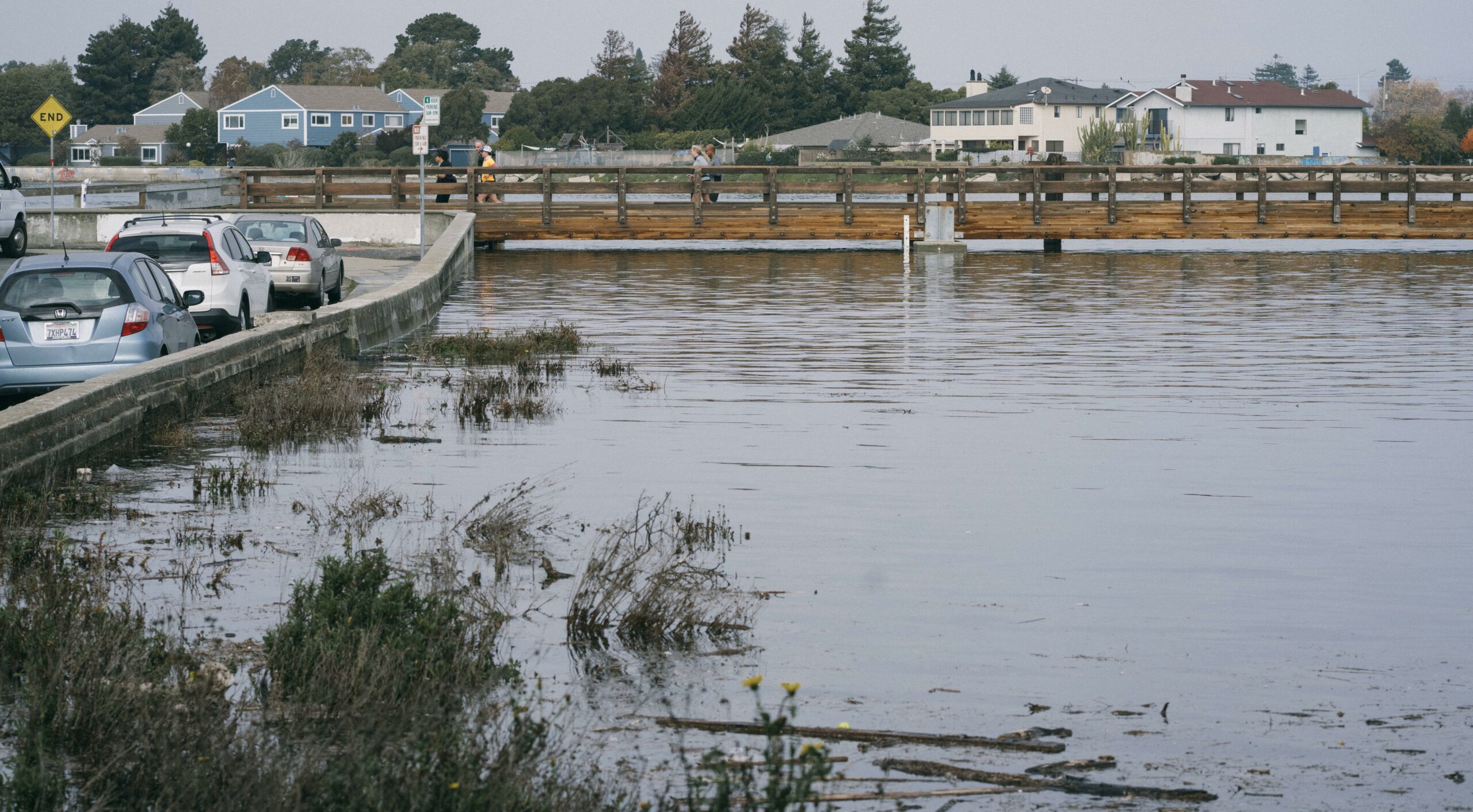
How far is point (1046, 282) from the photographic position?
108 ft

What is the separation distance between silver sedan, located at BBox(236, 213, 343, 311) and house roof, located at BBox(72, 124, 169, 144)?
12408 cm

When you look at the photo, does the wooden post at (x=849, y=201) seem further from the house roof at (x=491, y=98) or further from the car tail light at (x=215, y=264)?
the house roof at (x=491, y=98)

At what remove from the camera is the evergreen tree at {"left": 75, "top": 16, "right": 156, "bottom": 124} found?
16250cm

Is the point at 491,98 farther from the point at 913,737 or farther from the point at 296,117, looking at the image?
the point at 913,737

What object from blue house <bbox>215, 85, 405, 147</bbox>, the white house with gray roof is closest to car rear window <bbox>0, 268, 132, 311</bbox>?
the white house with gray roof

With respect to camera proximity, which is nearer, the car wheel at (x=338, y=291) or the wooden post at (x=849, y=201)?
Result: the car wheel at (x=338, y=291)

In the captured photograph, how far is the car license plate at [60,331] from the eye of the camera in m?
15.4

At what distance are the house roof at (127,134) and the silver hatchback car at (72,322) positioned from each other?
443ft

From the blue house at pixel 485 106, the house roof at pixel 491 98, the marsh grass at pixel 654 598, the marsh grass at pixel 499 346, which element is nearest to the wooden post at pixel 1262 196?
the marsh grass at pixel 499 346

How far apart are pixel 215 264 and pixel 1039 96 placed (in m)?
117

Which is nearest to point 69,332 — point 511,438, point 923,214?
point 511,438

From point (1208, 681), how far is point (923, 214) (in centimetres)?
3566

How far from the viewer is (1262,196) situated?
43094 mm

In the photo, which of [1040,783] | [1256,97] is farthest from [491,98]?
[1040,783]
